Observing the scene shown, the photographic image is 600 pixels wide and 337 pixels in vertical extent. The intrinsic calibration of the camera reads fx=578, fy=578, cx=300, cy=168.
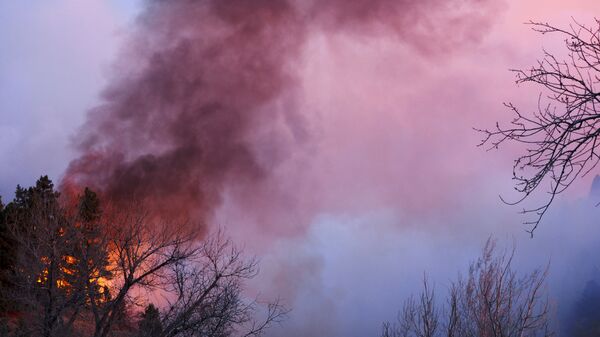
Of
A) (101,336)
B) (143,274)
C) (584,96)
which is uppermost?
(143,274)

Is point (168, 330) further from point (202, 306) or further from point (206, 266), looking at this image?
point (206, 266)

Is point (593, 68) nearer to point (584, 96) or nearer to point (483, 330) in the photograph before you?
point (584, 96)

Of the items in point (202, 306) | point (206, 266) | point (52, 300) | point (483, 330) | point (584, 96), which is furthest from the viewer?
point (206, 266)

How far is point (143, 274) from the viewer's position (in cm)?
2433

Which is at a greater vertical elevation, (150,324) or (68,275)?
(68,275)

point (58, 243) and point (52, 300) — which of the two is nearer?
point (52, 300)

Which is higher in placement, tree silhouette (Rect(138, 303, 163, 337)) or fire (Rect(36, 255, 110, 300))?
fire (Rect(36, 255, 110, 300))

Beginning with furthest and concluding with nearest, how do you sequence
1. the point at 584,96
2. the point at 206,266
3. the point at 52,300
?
the point at 206,266
the point at 52,300
the point at 584,96

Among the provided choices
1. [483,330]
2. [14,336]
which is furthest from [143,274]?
[483,330]

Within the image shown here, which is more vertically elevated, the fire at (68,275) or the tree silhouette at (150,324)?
the fire at (68,275)

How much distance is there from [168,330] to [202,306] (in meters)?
1.64

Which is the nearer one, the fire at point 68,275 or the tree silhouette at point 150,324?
the tree silhouette at point 150,324

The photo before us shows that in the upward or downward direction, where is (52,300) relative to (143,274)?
downward

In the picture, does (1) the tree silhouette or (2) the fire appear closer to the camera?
(1) the tree silhouette
